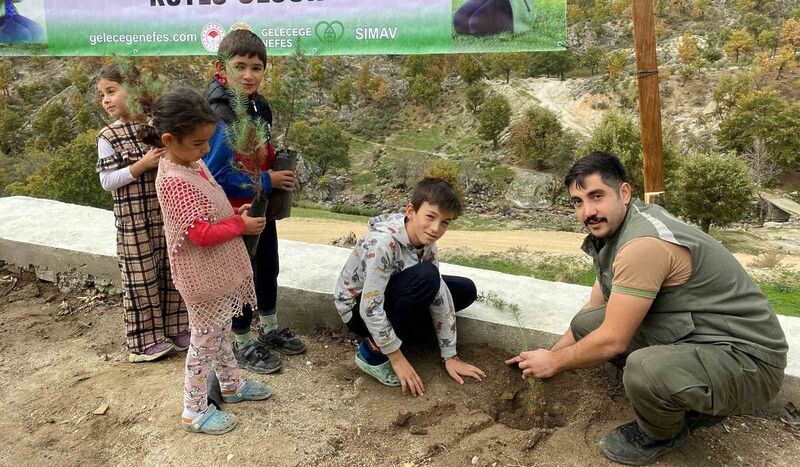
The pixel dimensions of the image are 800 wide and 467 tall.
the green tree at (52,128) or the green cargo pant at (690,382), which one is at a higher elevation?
the green tree at (52,128)

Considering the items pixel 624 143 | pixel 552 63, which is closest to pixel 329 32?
pixel 624 143

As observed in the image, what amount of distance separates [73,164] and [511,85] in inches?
933

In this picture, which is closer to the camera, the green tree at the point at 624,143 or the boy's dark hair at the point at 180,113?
the boy's dark hair at the point at 180,113

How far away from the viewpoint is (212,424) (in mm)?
2148

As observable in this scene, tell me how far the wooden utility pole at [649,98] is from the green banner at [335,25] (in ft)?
20.5

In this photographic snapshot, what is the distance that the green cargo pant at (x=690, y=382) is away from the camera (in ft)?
6.03

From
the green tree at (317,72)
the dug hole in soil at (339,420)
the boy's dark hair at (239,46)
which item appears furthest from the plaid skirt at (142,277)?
the green tree at (317,72)

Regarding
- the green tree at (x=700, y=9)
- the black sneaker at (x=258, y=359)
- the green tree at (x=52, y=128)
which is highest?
the green tree at (x=700, y=9)

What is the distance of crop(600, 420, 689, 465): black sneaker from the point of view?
1997 mm

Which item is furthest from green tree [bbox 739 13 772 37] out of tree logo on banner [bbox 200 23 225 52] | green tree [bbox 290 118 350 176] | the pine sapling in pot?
the pine sapling in pot

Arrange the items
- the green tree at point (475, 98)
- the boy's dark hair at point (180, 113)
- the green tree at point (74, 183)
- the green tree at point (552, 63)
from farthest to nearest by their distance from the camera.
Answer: the green tree at point (552, 63), the green tree at point (475, 98), the green tree at point (74, 183), the boy's dark hair at point (180, 113)

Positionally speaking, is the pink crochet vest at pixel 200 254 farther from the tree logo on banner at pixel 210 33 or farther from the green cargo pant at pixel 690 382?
the tree logo on banner at pixel 210 33

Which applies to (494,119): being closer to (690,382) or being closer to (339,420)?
(339,420)

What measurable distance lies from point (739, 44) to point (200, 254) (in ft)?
113
